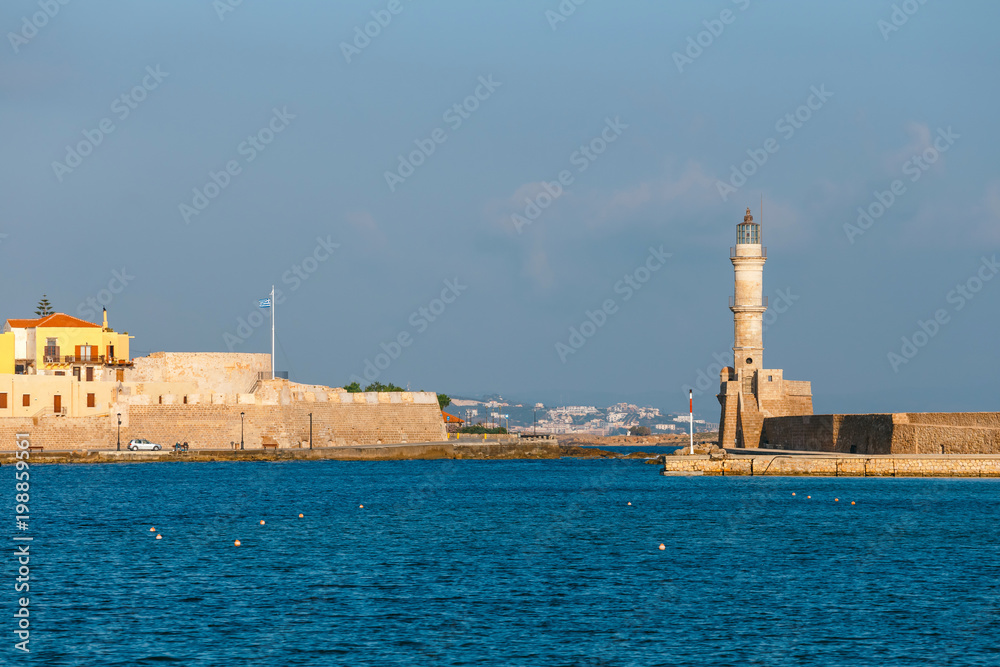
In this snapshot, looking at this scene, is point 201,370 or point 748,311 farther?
point 201,370

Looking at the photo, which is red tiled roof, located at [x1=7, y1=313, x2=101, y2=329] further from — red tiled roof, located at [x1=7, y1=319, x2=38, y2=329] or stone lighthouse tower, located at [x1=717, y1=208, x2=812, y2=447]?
stone lighthouse tower, located at [x1=717, y1=208, x2=812, y2=447]

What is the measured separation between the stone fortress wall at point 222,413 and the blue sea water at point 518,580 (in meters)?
28.8

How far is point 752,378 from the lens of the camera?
207ft

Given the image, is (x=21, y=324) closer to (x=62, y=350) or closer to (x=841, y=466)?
(x=62, y=350)

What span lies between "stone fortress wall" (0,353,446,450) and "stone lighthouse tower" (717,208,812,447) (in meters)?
24.4

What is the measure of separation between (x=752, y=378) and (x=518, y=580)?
139 feet

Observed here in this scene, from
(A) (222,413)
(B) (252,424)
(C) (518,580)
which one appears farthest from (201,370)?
(C) (518,580)

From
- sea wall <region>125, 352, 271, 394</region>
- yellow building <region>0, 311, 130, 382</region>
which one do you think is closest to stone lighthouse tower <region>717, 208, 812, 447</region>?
sea wall <region>125, 352, 271, 394</region>

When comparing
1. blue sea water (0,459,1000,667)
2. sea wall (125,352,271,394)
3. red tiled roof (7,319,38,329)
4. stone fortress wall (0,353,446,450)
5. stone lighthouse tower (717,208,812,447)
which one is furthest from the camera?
red tiled roof (7,319,38,329)

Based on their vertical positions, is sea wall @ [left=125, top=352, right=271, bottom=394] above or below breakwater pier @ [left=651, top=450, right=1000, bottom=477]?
above

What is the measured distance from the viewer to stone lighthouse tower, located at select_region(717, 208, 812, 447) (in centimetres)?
6256

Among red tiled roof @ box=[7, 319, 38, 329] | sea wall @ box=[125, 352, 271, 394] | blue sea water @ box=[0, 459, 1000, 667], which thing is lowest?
blue sea water @ box=[0, 459, 1000, 667]

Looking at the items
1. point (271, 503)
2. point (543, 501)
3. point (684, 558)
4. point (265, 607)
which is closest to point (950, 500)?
point (543, 501)

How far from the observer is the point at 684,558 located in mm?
25938
